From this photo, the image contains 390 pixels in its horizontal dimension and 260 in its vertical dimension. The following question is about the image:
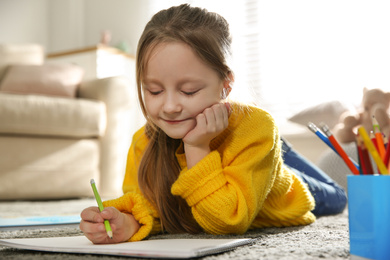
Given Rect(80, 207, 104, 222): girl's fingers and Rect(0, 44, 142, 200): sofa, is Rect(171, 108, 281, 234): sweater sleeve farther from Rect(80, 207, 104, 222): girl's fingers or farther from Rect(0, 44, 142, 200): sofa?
Rect(0, 44, 142, 200): sofa

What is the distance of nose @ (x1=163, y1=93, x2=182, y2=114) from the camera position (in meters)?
0.74

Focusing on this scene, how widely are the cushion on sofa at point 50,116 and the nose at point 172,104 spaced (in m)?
1.43

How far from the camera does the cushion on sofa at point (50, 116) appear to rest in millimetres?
1974

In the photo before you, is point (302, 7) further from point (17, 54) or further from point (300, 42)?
point (17, 54)

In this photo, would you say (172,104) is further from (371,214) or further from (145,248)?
(371,214)

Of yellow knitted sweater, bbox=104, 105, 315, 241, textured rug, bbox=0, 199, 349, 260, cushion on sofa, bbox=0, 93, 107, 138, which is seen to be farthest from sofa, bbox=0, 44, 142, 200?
yellow knitted sweater, bbox=104, 105, 315, 241

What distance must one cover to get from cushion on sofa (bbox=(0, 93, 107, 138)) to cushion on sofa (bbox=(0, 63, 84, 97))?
30 cm

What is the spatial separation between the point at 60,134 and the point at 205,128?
1492 mm

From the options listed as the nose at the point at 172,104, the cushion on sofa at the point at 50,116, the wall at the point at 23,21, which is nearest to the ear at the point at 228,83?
the nose at the point at 172,104

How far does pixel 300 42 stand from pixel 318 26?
0.15 metres

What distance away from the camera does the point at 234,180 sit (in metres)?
0.79

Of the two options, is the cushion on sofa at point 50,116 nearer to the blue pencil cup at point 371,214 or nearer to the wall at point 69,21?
the wall at point 69,21

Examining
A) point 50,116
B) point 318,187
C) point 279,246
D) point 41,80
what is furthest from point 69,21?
point 279,246

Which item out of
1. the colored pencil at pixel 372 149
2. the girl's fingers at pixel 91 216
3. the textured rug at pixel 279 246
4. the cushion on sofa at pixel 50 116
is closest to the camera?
the colored pencil at pixel 372 149
